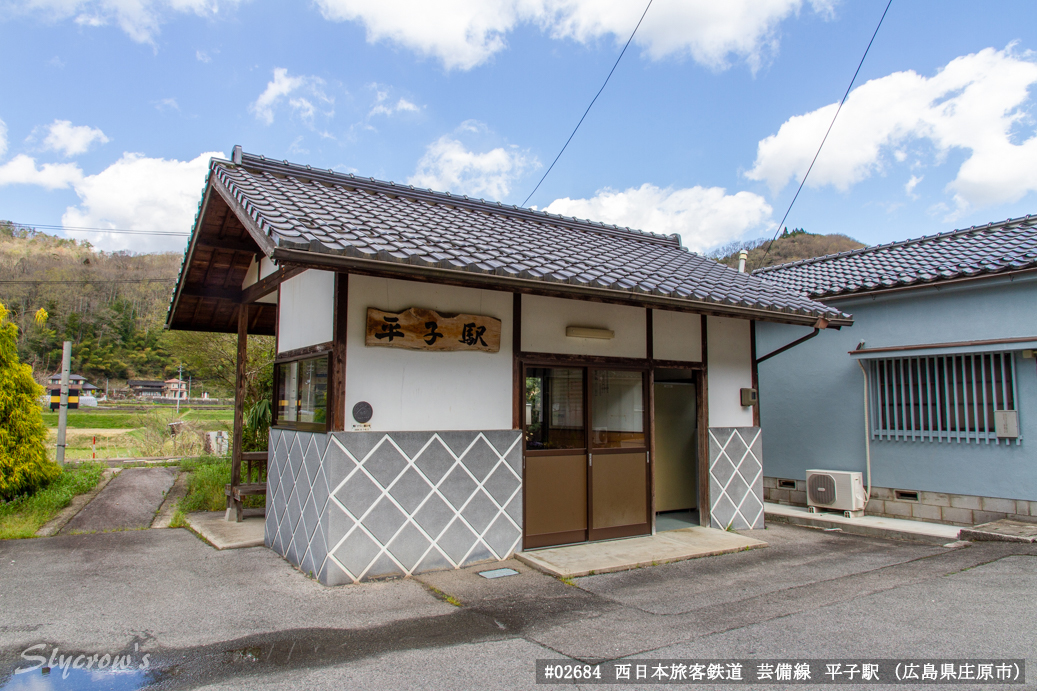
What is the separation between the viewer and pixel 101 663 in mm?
3328

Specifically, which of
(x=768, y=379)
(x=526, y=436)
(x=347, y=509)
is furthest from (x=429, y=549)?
(x=768, y=379)

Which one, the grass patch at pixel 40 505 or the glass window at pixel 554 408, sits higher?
the glass window at pixel 554 408

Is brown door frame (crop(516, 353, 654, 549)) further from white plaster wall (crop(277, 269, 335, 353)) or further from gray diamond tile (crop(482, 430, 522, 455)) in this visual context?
white plaster wall (crop(277, 269, 335, 353))

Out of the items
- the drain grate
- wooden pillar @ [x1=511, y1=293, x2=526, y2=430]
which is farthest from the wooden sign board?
the drain grate

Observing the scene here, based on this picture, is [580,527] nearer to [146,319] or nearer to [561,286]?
[561,286]

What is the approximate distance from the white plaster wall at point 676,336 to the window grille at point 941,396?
123 inches

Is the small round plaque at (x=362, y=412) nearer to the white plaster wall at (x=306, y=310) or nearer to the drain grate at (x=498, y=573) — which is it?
the white plaster wall at (x=306, y=310)

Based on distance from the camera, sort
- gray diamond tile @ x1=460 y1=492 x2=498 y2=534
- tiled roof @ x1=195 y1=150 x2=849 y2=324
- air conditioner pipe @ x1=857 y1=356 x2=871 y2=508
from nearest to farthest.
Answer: tiled roof @ x1=195 y1=150 x2=849 y2=324 → gray diamond tile @ x1=460 y1=492 x2=498 y2=534 → air conditioner pipe @ x1=857 y1=356 x2=871 y2=508

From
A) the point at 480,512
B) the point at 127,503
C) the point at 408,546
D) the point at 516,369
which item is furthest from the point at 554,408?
the point at 127,503

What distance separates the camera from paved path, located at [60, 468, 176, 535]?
283 inches

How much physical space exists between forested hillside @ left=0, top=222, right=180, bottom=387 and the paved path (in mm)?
49852

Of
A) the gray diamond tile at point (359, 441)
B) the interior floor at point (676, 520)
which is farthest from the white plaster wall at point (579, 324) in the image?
the interior floor at point (676, 520)

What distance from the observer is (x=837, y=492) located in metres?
8.03

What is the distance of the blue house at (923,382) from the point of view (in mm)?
7004
